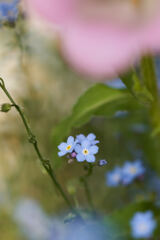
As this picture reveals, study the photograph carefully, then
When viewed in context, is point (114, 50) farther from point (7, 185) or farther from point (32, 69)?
point (32, 69)

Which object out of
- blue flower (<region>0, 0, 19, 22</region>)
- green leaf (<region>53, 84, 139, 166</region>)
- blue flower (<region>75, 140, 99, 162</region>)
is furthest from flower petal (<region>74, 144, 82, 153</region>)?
blue flower (<region>0, 0, 19, 22</region>)

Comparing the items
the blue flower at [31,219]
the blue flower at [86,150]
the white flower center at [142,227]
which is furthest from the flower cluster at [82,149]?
the blue flower at [31,219]

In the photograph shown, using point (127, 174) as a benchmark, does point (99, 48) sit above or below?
below

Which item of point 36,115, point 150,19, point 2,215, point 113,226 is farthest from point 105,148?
point 150,19

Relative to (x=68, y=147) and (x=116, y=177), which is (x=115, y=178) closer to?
(x=116, y=177)

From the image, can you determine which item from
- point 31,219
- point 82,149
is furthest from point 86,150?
point 31,219

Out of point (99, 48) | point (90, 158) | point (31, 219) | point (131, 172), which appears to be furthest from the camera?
point (31, 219)
